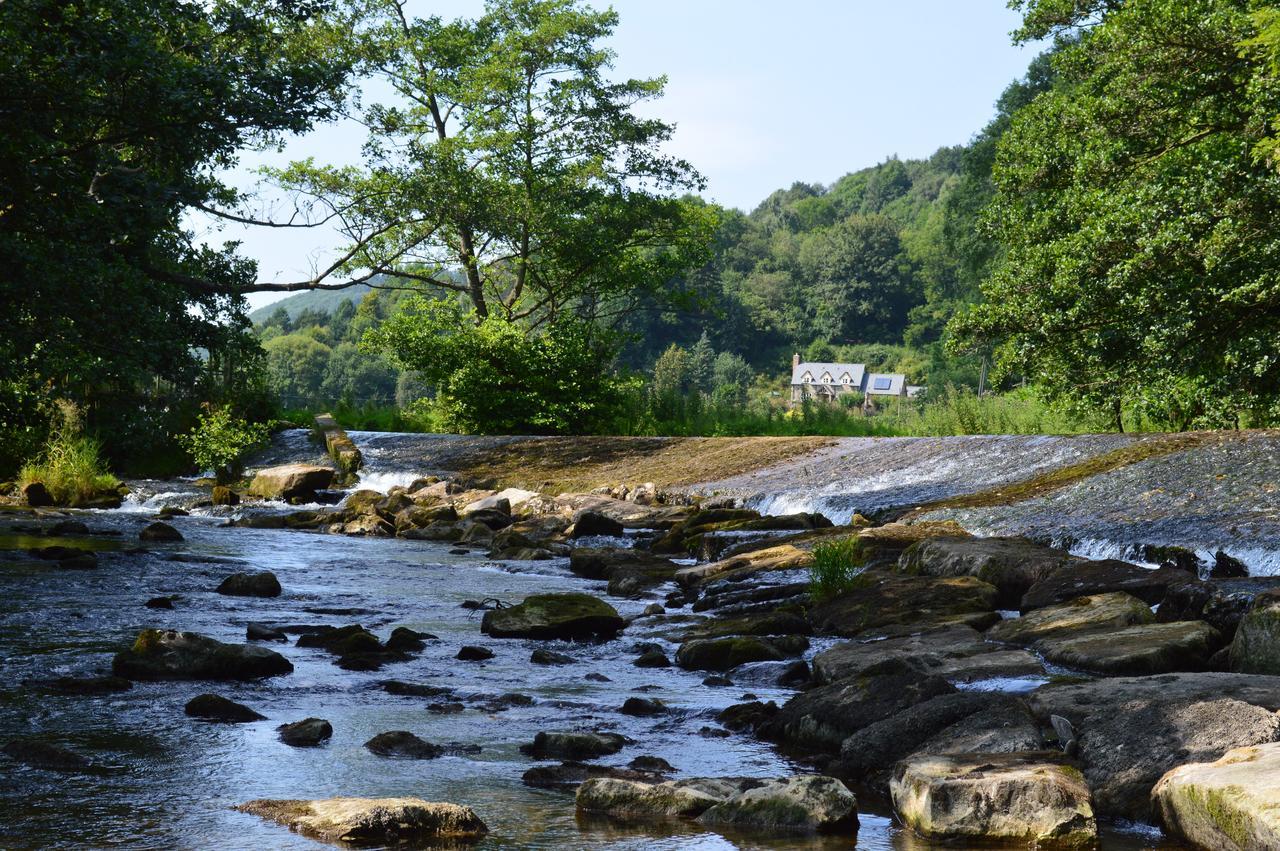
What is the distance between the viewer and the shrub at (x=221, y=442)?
23.5 meters

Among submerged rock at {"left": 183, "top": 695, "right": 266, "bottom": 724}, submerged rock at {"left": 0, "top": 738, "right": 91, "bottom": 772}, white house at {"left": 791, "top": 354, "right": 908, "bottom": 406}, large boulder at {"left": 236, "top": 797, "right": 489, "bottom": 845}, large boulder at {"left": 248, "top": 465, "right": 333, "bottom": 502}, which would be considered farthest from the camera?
white house at {"left": 791, "top": 354, "right": 908, "bottom": 406}

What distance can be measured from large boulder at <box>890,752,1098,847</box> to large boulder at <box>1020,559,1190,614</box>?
4.26 meters

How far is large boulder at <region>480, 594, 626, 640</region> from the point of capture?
8.57 meters

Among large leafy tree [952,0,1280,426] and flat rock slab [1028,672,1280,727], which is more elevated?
large leafy tree [952,0,1280,426]

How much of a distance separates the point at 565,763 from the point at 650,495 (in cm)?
1285

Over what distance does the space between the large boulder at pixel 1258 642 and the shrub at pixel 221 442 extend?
20103 mm

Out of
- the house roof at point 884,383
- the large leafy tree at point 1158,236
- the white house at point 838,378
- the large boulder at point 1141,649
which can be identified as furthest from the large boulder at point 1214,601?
the white house at point 838,378

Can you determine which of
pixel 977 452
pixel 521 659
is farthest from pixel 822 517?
pixel 521 659

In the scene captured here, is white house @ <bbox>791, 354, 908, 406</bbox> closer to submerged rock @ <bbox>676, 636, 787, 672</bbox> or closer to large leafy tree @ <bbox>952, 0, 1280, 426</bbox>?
large leafy tree @ <bbox>952, 0, 1280, 426</bbox>

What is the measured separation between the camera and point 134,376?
1174cm

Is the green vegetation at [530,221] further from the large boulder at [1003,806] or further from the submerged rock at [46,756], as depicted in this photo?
the large boulder at [1003,806]

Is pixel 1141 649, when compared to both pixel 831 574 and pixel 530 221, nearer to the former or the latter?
pixel 831 574

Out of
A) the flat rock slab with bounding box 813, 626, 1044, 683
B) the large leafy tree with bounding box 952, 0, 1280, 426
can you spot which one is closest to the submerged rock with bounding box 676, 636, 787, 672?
the flat rock slab with bounding box 813, 626, 1044, 683

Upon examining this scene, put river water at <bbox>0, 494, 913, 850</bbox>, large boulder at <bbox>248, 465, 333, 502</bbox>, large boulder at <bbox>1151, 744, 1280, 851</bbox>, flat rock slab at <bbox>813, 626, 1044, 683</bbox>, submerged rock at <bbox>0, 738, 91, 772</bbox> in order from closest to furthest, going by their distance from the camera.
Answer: large boulder at <bbox>1151, 744, 1280, 851</bbox>
river water at <bbox>0, 494, 913, 850</bbox>
submerged rock at <bbox>0, 738, 91, 772</bbox>
flat rock slab at <bbox>813, 626, 1044, 683</bbox>
large boulder at <bbox>248, 465, 333, 502</bbox>
